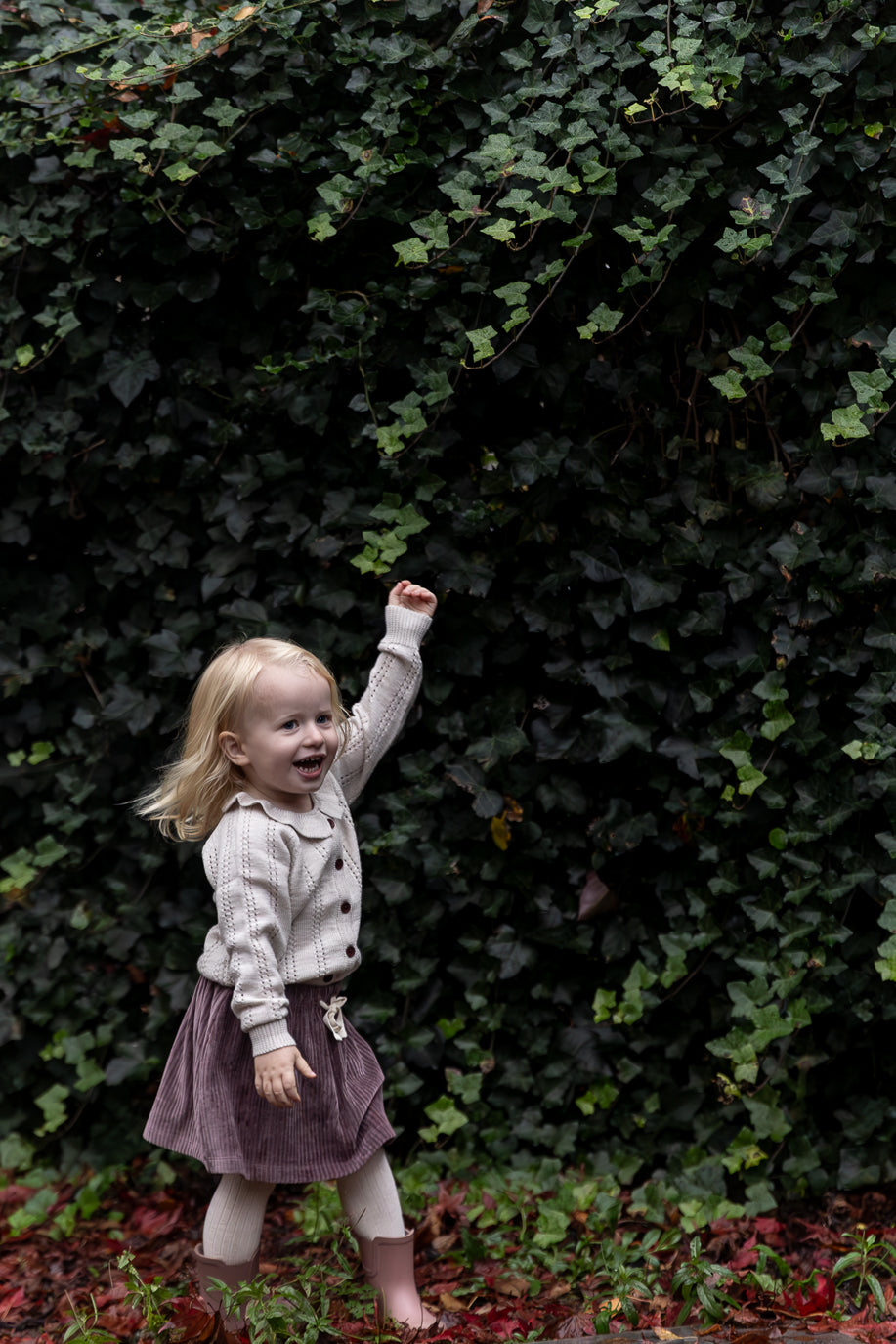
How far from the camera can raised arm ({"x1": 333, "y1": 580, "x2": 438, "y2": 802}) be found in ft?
8.67

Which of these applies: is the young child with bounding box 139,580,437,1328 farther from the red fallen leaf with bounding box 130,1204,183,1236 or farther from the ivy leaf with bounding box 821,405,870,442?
the ivy leaf with bounding box 821,405,870,442

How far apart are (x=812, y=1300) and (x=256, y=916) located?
147 centimetres

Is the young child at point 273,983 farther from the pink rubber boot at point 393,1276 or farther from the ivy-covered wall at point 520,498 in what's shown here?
the ivy-covered wall at point 520,498

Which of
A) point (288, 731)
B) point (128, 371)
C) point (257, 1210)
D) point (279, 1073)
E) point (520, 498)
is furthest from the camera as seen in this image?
point (128, 371)

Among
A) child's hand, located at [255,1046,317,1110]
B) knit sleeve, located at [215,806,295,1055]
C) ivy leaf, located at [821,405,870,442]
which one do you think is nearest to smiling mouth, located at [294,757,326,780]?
knit sleeve, located at [215,806,295,1055]

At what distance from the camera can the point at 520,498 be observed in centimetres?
306

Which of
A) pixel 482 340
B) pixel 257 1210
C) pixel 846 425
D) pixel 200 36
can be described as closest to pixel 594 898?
pixel 257 1210

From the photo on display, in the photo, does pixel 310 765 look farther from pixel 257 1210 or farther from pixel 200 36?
pixel 200 36

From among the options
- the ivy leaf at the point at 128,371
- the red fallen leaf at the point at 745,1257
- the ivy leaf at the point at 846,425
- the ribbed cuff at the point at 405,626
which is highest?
the ivy leaf at the point at 128,371

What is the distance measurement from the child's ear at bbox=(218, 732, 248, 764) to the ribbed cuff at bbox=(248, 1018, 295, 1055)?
19.4 inches

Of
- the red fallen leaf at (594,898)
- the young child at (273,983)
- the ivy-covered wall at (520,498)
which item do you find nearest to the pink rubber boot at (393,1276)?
the young child at (273,983)

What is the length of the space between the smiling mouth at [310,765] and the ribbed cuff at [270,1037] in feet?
1.46

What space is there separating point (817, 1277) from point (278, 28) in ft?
10.2

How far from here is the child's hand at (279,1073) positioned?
2.23 m
